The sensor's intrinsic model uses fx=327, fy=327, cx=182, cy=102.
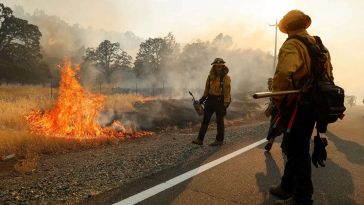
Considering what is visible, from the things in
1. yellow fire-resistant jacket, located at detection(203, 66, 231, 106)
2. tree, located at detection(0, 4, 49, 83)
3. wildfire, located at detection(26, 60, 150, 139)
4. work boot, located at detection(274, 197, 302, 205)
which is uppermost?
tree, located at detection(0, 4, 49, 83)

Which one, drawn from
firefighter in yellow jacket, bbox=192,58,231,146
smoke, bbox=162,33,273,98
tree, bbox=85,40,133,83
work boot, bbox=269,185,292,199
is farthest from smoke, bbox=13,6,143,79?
work boot, bbox=269,185,292,199

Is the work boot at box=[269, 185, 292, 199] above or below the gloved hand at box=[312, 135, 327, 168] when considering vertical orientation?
below

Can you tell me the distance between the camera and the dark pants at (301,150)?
3.60m

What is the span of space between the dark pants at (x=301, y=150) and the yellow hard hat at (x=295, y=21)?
928 mm

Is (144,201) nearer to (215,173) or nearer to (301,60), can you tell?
(215,173)

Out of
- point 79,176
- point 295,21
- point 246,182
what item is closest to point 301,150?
point 246,182

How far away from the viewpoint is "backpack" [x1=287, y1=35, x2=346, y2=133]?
3480 millimetres

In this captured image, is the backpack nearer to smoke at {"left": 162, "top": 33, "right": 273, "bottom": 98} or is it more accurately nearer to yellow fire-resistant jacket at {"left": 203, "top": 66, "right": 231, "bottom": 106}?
yellow fire-resistant jacket at {"left": 203, "top": 66, "right": 231, "bottom": 106}

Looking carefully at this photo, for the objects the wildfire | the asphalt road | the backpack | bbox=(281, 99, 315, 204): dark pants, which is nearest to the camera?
the backpack

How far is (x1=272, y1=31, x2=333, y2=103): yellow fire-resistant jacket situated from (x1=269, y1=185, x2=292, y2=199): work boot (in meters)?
1.34

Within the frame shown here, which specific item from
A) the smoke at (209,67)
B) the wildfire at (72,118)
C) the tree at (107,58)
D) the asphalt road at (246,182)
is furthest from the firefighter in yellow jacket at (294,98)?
the tree at (107,58)

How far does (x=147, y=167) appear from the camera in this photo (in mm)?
5152

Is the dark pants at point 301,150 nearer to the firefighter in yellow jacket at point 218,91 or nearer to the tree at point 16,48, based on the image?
the firefighter in yellow jacket at point 218,91

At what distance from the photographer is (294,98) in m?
3.64
